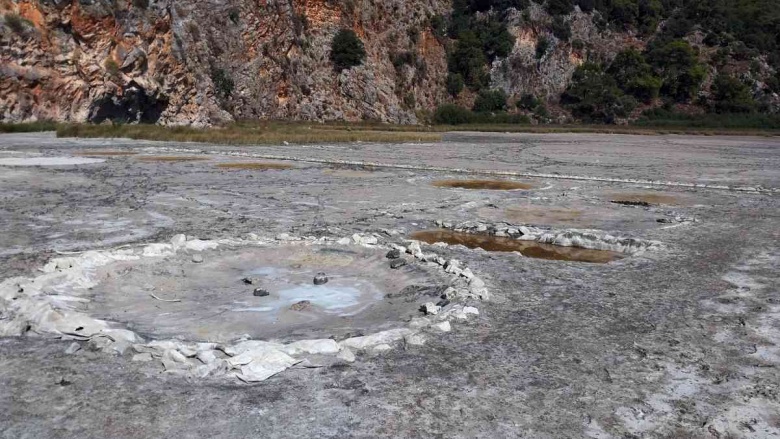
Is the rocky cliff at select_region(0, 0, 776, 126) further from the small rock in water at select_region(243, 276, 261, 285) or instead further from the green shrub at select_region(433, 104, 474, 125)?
the small rock in water at select_region(243, 276, 261, 285)

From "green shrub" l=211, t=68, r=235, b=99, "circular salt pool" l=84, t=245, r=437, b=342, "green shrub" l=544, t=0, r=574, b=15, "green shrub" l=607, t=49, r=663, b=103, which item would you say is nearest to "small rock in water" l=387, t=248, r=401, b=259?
"circular salt pool" l=84, t=245, r=437, b=342

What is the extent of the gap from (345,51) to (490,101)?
29521 millimetres

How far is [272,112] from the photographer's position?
6856cm

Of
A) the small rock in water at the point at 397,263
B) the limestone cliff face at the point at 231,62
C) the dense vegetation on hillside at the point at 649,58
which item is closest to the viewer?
the small rock in water at the point at 397,263

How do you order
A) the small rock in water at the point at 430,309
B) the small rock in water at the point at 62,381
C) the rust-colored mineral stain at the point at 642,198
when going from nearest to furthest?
the small rock in water at the point at 62,381 → the small rock in water at the point at 430,309 → the rust-colored mineral stain at the point at 642,198

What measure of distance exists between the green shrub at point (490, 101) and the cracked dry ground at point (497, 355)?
86054 mm

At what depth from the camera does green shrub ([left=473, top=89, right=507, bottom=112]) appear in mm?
98688

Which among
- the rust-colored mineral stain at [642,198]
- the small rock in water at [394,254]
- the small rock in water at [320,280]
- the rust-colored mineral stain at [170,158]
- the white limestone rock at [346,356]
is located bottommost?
the rust-colored mineral stain at [170,158]

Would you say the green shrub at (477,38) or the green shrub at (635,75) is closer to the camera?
the green shrub at (477,38)

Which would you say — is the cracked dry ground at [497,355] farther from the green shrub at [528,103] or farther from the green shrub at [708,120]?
the green shrub at [528,103]

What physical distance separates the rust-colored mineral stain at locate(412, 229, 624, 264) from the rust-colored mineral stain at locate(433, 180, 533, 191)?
656 centimetres

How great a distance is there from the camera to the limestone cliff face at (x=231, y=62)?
4738cm

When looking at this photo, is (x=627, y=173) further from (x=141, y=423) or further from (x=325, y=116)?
(x=325, y=116)

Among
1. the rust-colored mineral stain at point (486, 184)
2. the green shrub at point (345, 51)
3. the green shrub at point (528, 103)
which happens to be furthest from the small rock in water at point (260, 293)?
the green shrub at point (528, 103)
